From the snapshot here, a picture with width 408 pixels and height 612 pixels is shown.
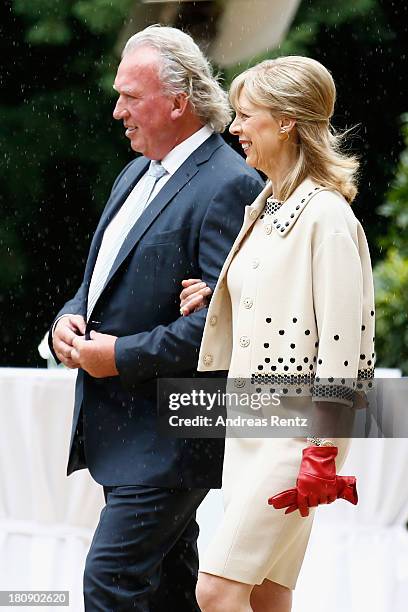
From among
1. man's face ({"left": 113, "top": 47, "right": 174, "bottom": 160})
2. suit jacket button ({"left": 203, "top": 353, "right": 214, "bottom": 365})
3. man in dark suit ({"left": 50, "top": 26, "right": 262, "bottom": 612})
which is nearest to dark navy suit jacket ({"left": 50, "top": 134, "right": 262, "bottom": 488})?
man in dark suit ({"left": 50, "top": 26, "right": 262, "bottom": 612})

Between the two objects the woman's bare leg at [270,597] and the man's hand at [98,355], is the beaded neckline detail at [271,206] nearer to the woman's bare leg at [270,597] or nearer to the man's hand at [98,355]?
the man's hand at [98,355]

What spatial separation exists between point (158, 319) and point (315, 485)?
935 millimetres

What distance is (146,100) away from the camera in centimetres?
397

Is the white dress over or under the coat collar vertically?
under

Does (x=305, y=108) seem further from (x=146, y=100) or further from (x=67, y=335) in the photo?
(x=67, y=335)

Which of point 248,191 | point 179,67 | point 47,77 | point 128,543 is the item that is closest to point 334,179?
point 248,191

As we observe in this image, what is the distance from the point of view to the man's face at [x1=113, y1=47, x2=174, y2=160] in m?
3.97

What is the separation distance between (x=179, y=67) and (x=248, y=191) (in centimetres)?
42

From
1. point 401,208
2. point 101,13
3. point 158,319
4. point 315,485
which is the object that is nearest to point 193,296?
point 158,319

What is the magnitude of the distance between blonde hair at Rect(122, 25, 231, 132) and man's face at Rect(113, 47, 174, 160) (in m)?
0.03

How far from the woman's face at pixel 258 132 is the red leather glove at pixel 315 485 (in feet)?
2.38

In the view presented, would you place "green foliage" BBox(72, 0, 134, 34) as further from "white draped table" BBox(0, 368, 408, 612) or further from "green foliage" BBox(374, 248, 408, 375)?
"white draped table" BBox(0, 368, 408, 612)

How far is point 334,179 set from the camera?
3357mm

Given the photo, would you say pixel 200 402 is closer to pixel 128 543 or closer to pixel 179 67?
pixel 128 543
